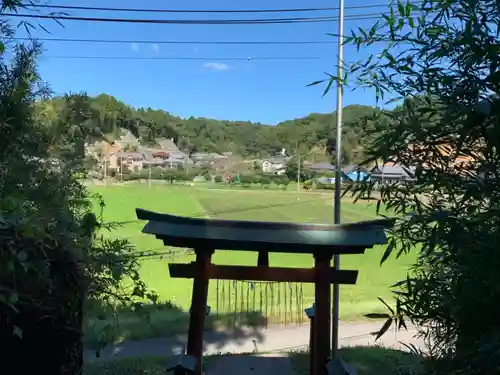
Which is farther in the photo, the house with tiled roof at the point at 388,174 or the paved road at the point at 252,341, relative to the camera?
the paved road at the point at 252,341

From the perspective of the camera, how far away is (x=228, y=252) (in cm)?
697

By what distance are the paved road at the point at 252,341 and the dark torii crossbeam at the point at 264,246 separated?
1.74 meters

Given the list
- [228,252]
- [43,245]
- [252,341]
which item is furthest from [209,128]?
[43,245]

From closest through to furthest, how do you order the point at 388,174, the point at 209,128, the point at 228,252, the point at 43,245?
the point at 43,245 → the point at 388,174 → the point at 228,252 → the point at 209,128

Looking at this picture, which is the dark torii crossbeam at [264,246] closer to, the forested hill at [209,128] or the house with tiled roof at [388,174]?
the forested hill at [209,128]

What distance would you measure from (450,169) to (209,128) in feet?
25.6

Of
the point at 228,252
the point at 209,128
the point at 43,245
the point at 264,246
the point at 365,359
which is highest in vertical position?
the point at 209,128

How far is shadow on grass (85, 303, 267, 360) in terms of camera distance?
4.22 meters

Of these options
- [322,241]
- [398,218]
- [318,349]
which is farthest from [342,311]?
[398,218]

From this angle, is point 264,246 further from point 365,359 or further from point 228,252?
point 228,252

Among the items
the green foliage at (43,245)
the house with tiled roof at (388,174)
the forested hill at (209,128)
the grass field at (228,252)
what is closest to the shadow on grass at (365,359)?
the grass field at (228,252)

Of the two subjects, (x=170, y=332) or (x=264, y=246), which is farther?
(x=170, y=332)

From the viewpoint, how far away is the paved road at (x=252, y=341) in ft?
13.8

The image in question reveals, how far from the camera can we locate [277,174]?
659 cm
